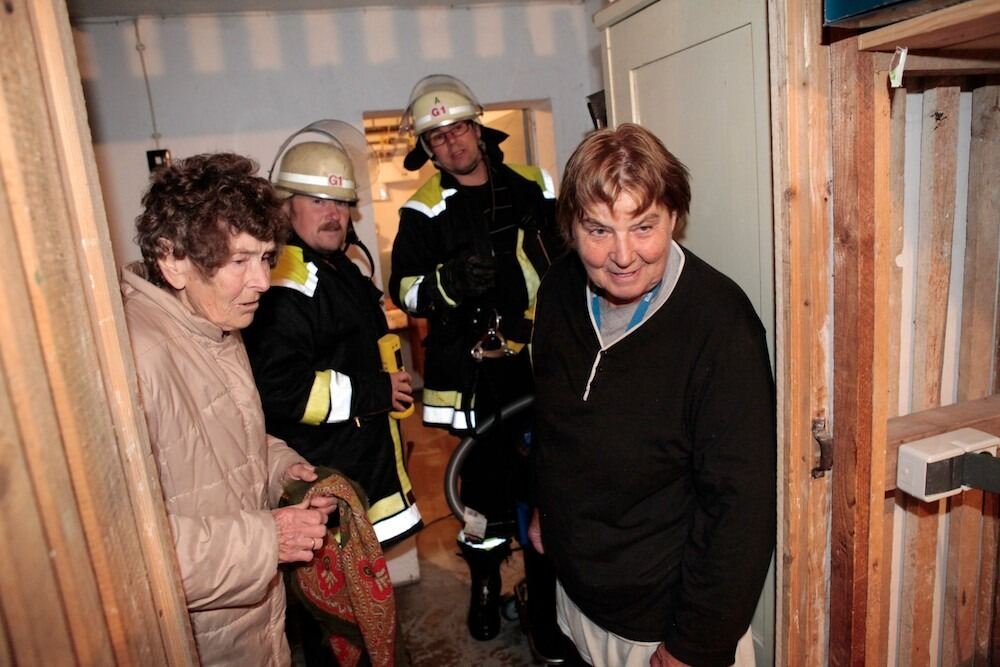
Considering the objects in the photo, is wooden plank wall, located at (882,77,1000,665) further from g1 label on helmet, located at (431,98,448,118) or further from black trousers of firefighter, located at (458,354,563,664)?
g1 label on helmet, located at (431,98,448,118)

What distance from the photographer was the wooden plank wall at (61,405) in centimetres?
58

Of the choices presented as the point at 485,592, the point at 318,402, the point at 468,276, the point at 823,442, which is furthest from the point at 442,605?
the point at 823,442

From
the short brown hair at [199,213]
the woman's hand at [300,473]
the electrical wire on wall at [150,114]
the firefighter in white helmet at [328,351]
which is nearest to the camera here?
the short brown hair at [199,213]

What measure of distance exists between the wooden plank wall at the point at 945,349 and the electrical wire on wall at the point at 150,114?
108 inches

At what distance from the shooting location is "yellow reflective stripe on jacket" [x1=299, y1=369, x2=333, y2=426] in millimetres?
1944

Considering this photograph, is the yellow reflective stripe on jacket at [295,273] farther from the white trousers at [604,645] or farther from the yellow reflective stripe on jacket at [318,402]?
the white trousers at [604,645]

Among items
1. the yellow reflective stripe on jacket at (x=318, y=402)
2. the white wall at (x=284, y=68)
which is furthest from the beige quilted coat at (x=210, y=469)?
the white wall at (x=284, y=68)

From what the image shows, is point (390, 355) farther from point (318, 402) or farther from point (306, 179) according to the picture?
point (306, 179)

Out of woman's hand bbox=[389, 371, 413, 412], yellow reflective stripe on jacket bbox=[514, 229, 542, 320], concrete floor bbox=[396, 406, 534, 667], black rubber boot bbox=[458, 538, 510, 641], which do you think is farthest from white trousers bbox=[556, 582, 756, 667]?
yellow reflective stripe on jacket bbox=[514, 229, 542, 320]

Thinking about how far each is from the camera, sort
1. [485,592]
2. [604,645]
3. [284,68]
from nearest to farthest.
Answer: [604,645] < [485,592] < [284,68]

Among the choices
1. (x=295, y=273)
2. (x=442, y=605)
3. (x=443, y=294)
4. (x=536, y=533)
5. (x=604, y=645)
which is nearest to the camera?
(x=604, y=645)

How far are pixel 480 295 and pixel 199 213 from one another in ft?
3.75

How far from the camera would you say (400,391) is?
2.17 meters

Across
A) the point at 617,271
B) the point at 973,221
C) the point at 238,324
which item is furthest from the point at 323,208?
the point at 973,221
